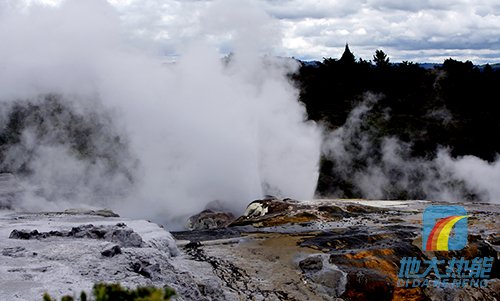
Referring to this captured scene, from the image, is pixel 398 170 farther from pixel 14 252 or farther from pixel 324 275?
pixel 14 252

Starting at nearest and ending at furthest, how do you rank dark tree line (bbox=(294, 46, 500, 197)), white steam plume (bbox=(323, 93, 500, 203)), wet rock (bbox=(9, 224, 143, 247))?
wet rock (bbox=(9, 224, 143, 247)) → white steam plume (bbox=(323, 93, 500, 203)) → dark tree line (bbox=(294, 46, 500, 197))

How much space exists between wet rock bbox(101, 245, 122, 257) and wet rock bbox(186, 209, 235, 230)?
7.32 meters

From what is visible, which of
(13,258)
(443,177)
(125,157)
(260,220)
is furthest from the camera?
(443,177)

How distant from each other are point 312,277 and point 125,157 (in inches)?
510

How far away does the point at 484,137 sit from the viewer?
30.2 metres

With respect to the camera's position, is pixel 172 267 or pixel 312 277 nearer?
pixel 172 267

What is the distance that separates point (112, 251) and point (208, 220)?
774 centimetres

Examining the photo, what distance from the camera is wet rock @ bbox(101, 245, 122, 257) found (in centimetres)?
790

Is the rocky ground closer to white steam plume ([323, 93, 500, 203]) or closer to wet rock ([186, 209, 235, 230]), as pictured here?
wet rock ([186, 209, 235, 230])

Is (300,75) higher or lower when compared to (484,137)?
higher

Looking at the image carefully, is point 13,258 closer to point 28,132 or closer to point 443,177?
point 28,132

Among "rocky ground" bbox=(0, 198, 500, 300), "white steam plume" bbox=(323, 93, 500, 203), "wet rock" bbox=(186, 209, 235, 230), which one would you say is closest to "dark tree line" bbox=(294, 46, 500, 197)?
"white steam plume" bbox=(323, 93, 500, 203)

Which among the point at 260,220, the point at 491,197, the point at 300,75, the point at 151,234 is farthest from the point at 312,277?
the point at 300,75

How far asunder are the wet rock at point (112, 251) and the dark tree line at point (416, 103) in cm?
2004
